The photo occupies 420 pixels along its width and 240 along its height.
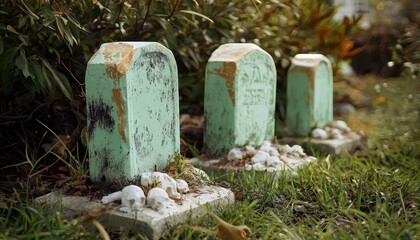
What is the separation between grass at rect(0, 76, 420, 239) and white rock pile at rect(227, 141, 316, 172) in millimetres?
102

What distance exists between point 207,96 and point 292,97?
0.93 metres

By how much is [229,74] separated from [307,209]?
41.3 inches

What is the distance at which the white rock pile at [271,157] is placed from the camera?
3.26 metres

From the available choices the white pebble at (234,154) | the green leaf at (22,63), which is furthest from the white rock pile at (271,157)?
the green leaf at (22,63)

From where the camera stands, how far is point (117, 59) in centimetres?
257

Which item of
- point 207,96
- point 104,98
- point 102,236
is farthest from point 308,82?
point 102,236

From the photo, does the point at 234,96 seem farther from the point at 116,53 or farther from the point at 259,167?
the point at 116,53

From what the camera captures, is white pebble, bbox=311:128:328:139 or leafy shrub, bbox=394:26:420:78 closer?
white pebble, bbox=311:128:328:139

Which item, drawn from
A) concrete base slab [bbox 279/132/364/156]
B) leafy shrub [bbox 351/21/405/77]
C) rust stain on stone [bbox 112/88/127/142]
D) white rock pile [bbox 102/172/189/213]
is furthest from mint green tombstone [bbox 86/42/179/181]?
leafy shrub [bbox 351/21/405/77]

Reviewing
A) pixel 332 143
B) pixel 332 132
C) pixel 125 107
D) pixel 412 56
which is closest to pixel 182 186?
pixel 125 107

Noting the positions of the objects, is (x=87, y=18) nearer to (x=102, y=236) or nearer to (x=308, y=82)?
(x=102, y=236)

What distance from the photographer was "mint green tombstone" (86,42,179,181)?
2557 millimetres

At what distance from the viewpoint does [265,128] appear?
12.6ft

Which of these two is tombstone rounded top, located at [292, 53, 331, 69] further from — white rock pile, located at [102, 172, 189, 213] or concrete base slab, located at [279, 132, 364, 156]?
white rock pile, located at [102, 172, 189, 213]
